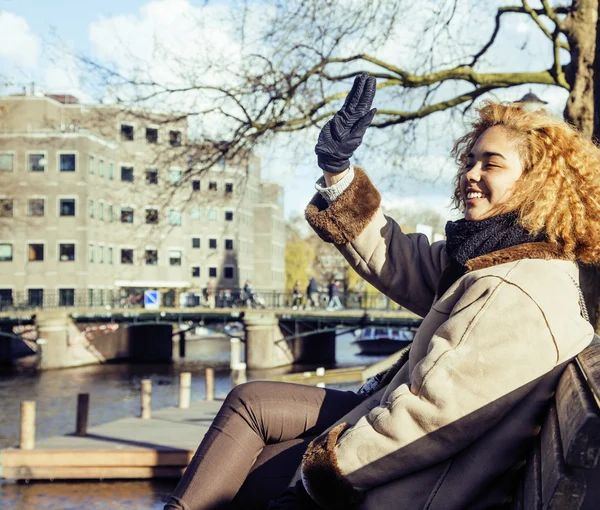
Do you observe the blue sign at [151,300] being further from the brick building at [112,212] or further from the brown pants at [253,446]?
the brown pants at [253,446]

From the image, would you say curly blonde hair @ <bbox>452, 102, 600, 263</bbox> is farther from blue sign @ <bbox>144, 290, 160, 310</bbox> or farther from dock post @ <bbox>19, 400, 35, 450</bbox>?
blue sign @ <bbox>144, 290, 160, 310</bbox>

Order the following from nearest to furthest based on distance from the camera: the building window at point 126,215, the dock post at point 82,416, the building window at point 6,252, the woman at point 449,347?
the woman at point 449,347 < the building window at point 126,215 < the dock post at point 82,416 < the building window at point 6,252

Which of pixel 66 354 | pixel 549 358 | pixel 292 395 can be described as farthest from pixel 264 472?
pixel 66 354

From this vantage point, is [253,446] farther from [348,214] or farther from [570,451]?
[570,451]

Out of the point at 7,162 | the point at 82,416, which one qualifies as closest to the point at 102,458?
the point at 82,416

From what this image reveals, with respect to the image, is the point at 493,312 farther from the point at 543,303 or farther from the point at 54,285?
the point at 54,285

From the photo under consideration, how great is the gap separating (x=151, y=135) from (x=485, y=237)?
8393mm

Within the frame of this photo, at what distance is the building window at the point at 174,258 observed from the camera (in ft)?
201

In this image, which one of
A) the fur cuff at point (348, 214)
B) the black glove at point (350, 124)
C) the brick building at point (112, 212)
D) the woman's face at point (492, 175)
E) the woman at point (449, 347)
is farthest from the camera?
the brick building at point (112, 212)

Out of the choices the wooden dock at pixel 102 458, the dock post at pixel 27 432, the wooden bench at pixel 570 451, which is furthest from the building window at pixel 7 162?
the wooden bench at pixel 570 451

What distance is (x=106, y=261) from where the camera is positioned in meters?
53.1

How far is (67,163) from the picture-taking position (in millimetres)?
49750

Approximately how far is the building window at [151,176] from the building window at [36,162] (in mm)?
40190

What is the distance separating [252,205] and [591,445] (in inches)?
2783
